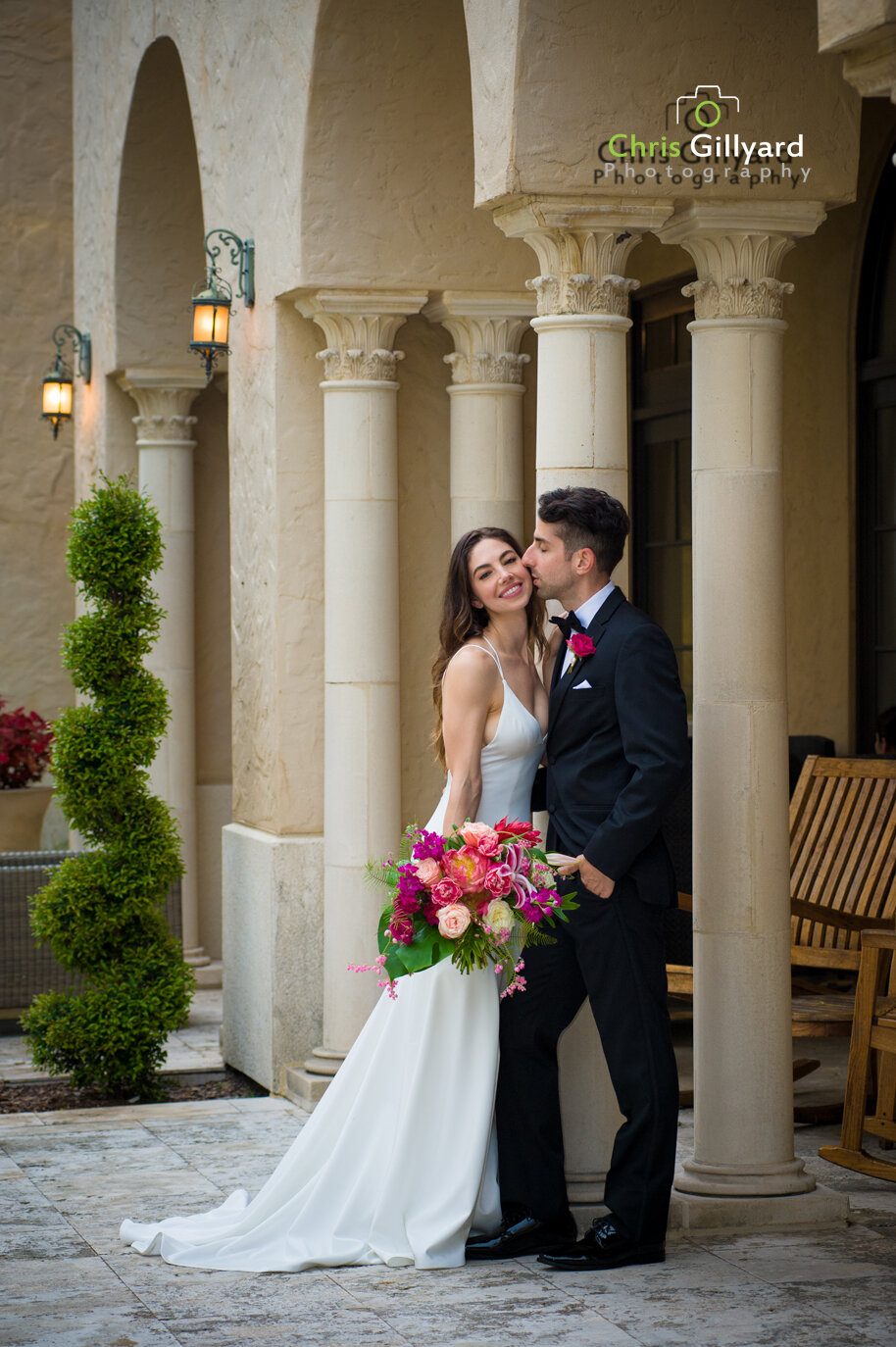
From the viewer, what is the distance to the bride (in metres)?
4.62

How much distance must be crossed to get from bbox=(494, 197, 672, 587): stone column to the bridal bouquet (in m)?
1.08

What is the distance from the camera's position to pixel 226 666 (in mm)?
11086

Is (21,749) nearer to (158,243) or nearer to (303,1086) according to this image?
(158,243)

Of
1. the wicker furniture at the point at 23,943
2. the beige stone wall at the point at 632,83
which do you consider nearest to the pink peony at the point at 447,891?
the beige stone wall at the point at 632,83

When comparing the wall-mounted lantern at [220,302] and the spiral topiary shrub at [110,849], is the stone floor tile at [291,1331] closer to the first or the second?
the spiral topiary shrub at [110,849]

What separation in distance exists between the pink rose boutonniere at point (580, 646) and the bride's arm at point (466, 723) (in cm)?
28

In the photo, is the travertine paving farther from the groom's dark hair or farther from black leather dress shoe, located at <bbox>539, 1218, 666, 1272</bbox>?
the groom's dark hair

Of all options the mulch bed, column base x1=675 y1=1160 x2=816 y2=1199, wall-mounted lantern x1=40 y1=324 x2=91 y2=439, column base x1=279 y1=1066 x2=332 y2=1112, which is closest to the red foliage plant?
wall-mounted lantern x1=40 y1=324 x2=91 y2=439

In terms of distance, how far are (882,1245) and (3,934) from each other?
523 centimetres

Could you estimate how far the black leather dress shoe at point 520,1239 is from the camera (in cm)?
462

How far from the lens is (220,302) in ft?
25.5

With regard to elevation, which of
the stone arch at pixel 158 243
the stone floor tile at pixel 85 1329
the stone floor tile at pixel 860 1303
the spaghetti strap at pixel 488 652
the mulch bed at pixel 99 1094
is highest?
the stone arch at pixel 158 243

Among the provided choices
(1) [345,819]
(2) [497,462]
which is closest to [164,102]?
(2) [497,462]

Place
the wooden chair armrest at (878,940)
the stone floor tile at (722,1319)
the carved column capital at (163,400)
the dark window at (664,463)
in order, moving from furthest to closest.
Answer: the carved column capital at (163,400) < the dark window at (664,463) < the wooden chair armrest at (878,940) < the stone floor tile at (722,1319)
